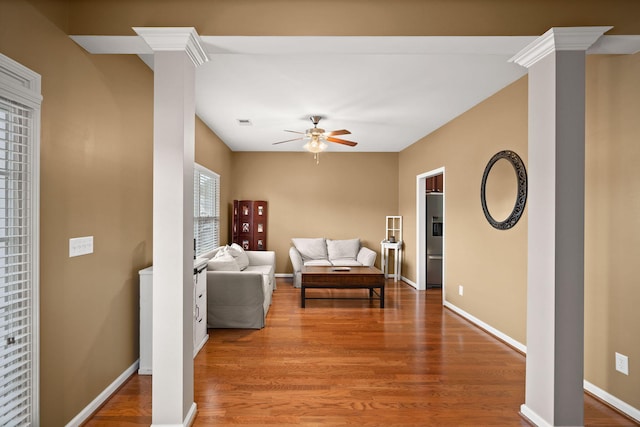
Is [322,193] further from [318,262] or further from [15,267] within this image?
[15,267]

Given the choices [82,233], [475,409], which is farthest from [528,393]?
[82,233]

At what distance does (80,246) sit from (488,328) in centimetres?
407

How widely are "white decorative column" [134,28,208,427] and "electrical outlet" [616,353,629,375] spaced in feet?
9.83

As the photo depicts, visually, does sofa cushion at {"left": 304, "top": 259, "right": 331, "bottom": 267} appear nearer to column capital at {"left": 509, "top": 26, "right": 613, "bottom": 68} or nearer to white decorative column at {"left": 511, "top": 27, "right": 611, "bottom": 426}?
white decorative column at {"left": 511, "top": 27, "right": 611, "bottom": 426}

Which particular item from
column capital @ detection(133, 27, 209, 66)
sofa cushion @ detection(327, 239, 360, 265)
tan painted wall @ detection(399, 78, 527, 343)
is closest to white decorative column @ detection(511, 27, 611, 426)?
tan painted wall @ detection(399, 78, 527, 343)

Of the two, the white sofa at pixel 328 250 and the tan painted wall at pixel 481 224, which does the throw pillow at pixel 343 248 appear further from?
the tan painted wall at pixel 481 224

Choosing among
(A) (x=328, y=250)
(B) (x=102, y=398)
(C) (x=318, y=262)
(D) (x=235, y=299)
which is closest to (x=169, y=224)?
(B) (x=102, y=398)

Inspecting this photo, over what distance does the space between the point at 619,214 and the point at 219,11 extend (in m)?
3.09

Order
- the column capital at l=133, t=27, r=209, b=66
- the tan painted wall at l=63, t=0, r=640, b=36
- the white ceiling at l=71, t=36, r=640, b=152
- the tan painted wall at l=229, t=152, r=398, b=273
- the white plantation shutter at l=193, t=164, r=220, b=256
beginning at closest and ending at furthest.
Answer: the column capital at l=133, t=27, r=209, b=66
the tan painted wall at l=63, t=0, r=640, b=36
the white ceiling at l=71, t=36, r=640, b=152
the white plantation shutter at l=193, t=164, r=220, b=256
the tan painted wall at l=229, t=152, r=398, b=273

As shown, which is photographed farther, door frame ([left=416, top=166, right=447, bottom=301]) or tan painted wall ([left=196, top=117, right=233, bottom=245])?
door frame ([left=416, top=166, right=447, bottom=301])

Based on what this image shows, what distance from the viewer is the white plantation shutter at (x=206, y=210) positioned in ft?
16.4

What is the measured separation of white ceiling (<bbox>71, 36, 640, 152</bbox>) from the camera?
89.9 inches

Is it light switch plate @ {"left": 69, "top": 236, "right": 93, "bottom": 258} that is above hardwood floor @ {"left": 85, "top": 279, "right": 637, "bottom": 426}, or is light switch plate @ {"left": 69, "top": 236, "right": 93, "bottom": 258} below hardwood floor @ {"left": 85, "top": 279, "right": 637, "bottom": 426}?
above

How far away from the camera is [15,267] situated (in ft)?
5.75
